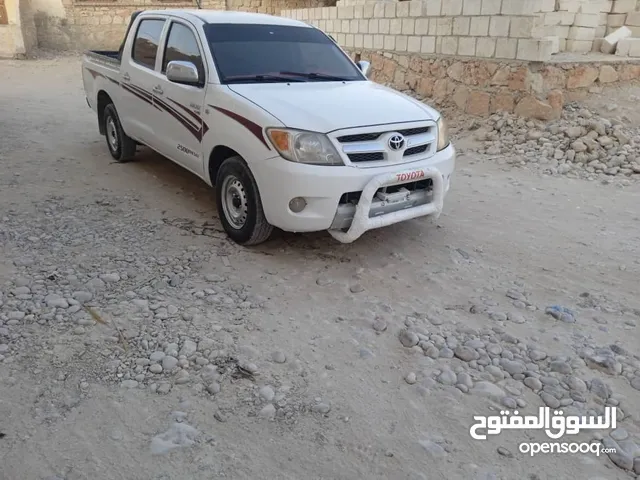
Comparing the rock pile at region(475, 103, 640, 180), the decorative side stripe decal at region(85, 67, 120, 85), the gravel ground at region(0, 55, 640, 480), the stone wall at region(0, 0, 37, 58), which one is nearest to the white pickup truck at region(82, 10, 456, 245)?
the gravel ground at region(0, 55, 640, 480)

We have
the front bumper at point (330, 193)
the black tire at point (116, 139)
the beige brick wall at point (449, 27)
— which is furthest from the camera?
the beige brick wall at point (449, 27)

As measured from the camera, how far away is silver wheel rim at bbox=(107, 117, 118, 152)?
6.82m

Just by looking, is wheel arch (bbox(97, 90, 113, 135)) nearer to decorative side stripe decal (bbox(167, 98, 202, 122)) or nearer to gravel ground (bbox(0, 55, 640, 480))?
gravel ground (bbox(0, 55, 640, 480))

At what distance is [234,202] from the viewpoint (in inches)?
178

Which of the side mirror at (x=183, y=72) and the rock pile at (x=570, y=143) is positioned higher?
the side mirror at (x=183, y=72)

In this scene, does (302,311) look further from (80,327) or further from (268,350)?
(80,327)

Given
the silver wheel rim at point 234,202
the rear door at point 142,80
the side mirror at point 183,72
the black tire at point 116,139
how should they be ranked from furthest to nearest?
the black tire at point 116,139, the rear door at point 142,80, the side mirror at point 183,72, the silver wheel rim at point 234,202

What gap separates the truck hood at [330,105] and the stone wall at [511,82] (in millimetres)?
4294

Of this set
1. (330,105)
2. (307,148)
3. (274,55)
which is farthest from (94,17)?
(307,148)

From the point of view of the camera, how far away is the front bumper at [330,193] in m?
3.86

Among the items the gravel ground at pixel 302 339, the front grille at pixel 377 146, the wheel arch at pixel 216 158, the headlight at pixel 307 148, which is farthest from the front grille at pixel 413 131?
the wheel arch at pixel 216 158

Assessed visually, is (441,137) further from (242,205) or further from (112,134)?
(112,134)

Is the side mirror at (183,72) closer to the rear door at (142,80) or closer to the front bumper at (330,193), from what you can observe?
the rear door at (142,80)

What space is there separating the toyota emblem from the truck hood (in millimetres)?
137
